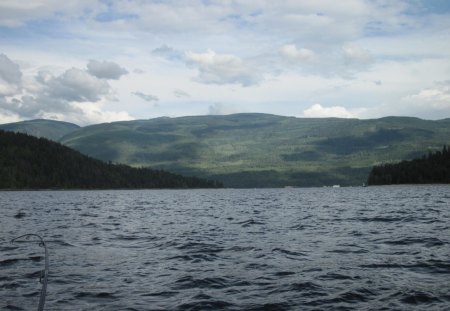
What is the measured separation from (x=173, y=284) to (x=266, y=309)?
21.4 feet

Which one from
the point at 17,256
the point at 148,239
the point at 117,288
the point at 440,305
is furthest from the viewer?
the point at 148,239

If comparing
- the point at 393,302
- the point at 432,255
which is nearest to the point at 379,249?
the point at 432,255

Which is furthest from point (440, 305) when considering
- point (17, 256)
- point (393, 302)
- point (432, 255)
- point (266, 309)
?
point (17, 256)

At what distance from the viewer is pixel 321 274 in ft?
81.3

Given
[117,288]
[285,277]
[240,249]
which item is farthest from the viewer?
[240,249]

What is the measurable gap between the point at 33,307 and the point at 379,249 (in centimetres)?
2353

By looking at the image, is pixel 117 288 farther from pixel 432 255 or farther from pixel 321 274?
pixel 432 255

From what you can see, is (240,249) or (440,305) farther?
(240,249)

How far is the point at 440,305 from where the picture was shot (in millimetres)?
18172

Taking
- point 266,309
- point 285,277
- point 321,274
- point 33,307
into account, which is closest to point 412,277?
point 321,274

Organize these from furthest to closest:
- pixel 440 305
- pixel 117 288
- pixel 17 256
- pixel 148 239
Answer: pixel 148 239 < pixel 17 256 < pixel 117 288 < pixel 440 305

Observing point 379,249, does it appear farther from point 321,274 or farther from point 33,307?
point 33,307

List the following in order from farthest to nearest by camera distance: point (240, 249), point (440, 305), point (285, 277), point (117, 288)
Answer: point (240, 249), point (285, 277), point (117, 288), point (440, 305)

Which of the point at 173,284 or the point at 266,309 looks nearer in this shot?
the point at 266,309
